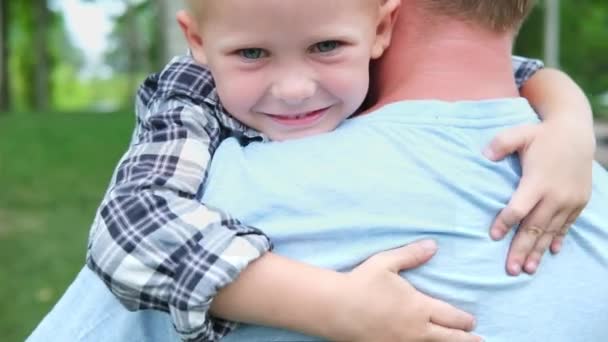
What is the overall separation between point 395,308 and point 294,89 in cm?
41

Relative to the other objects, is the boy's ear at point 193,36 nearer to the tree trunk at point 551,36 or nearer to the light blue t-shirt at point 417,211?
the light blue t-shirt at point 417,211

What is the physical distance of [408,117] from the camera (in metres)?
1.67

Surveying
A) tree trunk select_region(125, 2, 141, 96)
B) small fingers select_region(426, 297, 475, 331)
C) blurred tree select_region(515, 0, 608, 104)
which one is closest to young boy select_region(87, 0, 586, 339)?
small fingers select_region(426, 297, 475, 331)

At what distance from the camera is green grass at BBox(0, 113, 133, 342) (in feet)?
21.2

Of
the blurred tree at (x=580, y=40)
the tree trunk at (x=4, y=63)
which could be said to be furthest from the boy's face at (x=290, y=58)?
the tree trunk at (x=4, y=63)

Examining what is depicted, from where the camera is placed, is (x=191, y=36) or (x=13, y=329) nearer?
(x=191, y=36)

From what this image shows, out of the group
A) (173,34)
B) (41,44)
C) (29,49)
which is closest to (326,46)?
(173,34)

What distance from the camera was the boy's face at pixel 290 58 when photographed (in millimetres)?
1612

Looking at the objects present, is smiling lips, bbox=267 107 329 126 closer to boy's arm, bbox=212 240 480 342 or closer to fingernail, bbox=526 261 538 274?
boy's arm, bbox=212 240 480 342

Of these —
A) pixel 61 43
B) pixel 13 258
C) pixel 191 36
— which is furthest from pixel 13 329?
pixel 61 43

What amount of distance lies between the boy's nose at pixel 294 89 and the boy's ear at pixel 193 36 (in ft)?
0.62

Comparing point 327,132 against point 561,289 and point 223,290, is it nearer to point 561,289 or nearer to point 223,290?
point 223,290

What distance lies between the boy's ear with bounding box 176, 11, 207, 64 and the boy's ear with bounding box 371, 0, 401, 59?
1.04 ft

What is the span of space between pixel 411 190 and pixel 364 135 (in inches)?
5.3
